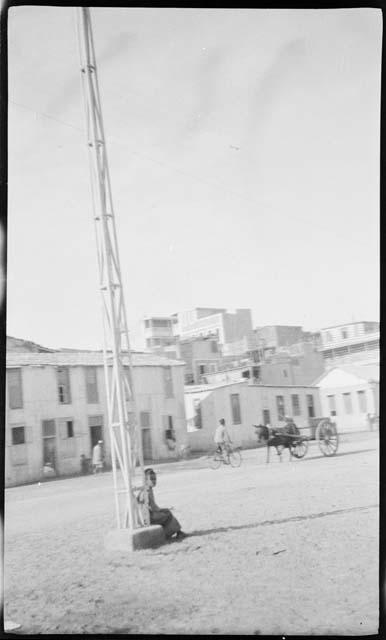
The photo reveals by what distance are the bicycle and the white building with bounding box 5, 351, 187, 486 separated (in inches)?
10.2

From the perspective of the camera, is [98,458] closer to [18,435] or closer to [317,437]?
[18,435]

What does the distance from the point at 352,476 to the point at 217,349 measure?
3.99 feet

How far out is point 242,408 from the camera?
434 cm

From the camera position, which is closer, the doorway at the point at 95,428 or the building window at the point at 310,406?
the doorway at the point at 95,428

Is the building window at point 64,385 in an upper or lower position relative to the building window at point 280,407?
upper

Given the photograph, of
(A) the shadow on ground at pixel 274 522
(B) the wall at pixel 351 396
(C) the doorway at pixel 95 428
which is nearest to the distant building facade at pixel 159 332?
(C) the doorway at pixel 95 428

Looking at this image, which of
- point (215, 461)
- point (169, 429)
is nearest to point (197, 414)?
point (169, 429)

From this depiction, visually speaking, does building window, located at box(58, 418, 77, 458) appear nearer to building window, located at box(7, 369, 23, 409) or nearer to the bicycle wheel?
A: building window, located at box(7, 369, 23, 409)

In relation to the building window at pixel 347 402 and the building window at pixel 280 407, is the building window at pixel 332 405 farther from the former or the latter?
the building window at pixel 280 407

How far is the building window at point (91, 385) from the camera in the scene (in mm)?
4214

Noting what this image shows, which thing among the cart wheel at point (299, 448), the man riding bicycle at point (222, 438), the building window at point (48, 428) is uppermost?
the building window at point (48, 428)

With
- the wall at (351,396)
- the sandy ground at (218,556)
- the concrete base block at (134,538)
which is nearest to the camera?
the sandy ground at (218,556)

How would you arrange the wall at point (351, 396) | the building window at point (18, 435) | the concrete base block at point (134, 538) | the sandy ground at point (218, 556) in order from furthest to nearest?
1. the wall at point (351, 396)
2. the building window at point (18, 435)
3. the concrete base block at point (134, 538)
4. the sandy ground at point (218, 556)

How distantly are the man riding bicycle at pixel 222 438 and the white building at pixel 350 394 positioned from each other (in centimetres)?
71
